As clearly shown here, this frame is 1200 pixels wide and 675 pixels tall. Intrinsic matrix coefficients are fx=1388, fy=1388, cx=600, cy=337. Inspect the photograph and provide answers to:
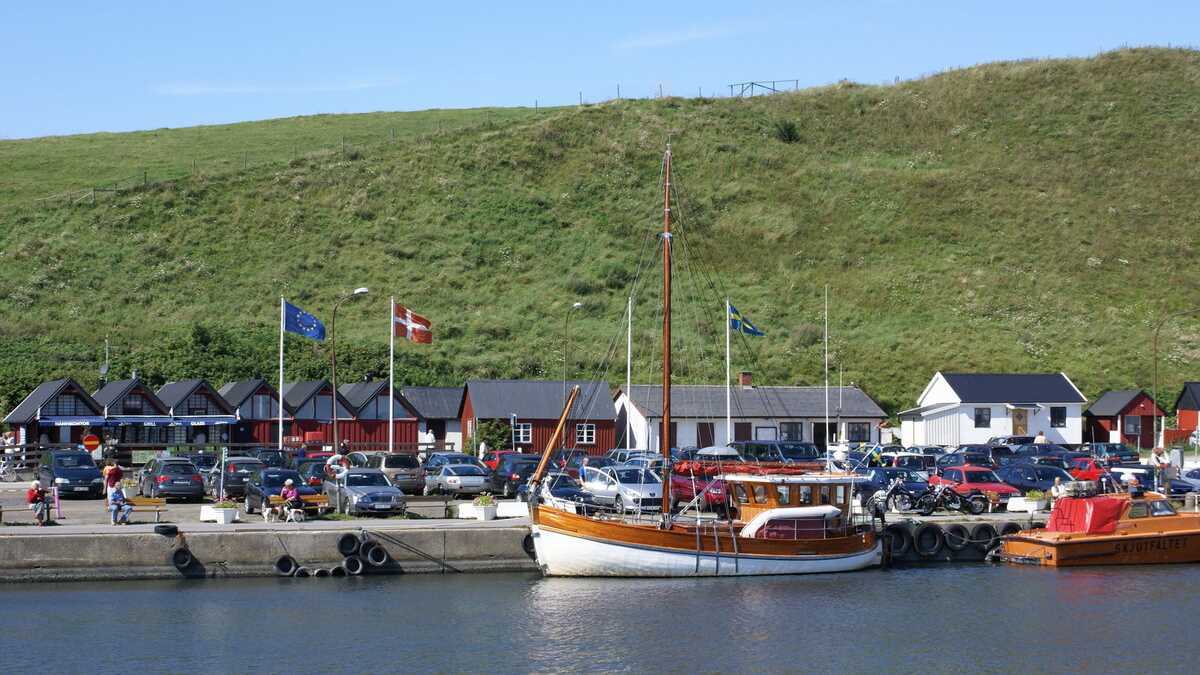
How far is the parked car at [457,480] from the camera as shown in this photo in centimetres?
5516

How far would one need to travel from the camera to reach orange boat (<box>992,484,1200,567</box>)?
44656 millimetres

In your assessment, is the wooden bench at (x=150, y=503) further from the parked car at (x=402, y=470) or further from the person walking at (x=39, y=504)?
the parked car at (x=402, y=470)

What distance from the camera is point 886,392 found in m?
95.1

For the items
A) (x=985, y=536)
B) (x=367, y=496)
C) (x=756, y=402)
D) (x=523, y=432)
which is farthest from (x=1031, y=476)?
(x=523, y=432)

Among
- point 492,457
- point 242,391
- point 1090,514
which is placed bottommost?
point 1090,514

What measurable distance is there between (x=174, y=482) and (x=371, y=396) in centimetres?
2785

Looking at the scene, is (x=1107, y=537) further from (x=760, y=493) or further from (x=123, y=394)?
(x=123, y=394)

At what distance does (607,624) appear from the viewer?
36.1m

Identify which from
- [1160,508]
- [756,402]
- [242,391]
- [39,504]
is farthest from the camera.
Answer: [756,402]

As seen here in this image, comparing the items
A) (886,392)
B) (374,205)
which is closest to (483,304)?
(374,205)

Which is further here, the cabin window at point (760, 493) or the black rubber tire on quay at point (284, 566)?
the cabin window at point (760, 493)

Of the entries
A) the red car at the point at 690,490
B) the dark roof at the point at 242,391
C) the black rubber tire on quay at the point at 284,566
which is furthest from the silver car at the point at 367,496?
the dark roof at the point at 242,391

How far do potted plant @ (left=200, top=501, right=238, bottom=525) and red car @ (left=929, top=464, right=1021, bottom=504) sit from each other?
2552 cm

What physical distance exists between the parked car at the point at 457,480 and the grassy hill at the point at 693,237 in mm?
33746
